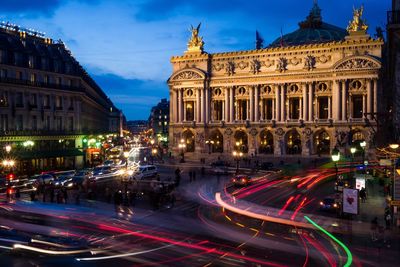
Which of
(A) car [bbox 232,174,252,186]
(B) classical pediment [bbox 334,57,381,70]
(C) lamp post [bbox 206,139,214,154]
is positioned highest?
(B) classical pediment [bbox 334,57,381,70]

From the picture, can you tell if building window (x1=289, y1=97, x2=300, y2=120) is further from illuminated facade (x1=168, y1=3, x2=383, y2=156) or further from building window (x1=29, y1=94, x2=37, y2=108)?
building window (x1=29, y1=94, x2=37, y2=108)

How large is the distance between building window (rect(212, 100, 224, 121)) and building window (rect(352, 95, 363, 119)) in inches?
1047

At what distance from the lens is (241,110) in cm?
9344

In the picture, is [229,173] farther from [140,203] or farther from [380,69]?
[380,69]

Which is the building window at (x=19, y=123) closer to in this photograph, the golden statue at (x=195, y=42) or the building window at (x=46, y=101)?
the building window at (x=46, y=101)

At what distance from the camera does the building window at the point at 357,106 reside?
8175cm

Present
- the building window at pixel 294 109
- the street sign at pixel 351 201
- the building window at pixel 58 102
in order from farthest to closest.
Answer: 1. the building window at pixel 294 109
2. the building window at pixel 58 102
3. the street sign at pixel 351 201

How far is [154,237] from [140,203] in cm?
1333

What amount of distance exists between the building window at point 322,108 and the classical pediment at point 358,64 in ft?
22.1

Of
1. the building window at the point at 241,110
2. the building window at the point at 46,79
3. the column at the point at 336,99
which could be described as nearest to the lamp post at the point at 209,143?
the building window at the point at 241,110

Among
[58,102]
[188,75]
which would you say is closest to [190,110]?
[188,75]

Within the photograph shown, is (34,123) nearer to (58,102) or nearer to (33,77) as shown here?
(58,102)

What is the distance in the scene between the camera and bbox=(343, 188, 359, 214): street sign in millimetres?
24844

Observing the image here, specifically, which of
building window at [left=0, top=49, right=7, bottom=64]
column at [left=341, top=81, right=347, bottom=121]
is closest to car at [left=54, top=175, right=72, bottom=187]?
building window at [left=0, top=49, right=7, bottom=64]
